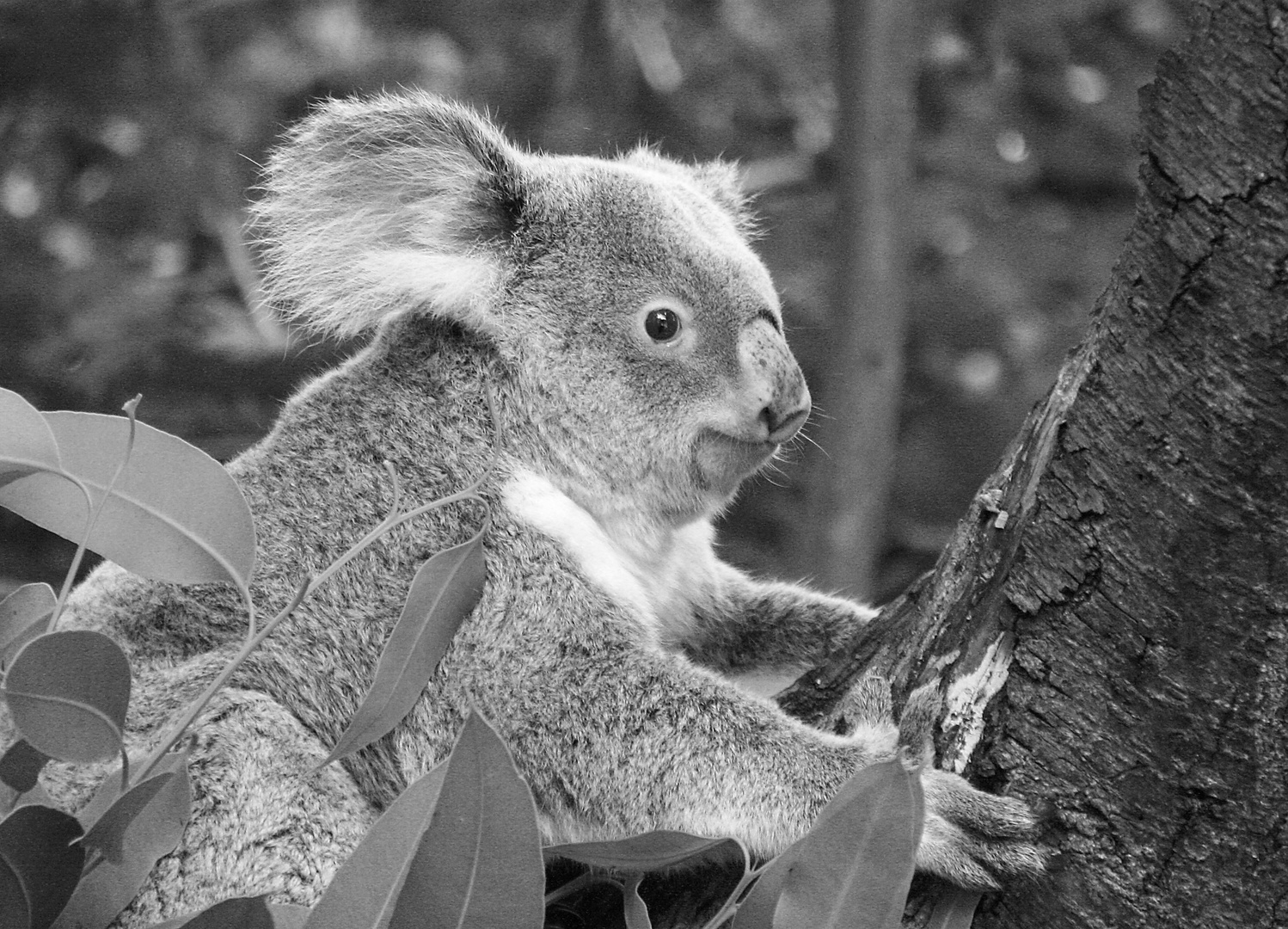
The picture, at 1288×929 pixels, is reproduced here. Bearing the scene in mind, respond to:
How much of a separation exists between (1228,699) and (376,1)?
4187 millimetres

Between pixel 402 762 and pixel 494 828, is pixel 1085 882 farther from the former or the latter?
pixel 402 762

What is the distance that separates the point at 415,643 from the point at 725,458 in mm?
921

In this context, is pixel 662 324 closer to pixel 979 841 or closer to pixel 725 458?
pixel 725 458

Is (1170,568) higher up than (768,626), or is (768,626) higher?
(1170,568)

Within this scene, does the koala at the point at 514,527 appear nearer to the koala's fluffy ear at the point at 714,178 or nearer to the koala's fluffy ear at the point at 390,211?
the koala's fluffy ear at the point at 390,211

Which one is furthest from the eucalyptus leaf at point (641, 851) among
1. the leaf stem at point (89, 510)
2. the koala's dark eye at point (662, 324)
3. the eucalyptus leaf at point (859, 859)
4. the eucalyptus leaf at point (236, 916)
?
the koala's dark eye at point (662, 324)

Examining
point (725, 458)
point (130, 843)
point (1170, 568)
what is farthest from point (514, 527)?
point (1170, 568)

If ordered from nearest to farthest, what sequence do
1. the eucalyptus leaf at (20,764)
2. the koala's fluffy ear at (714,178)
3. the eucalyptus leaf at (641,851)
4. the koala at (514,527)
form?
the eucalyptus leaf at (20,764)
the eucalyptus leaf at (641,851)
the koala at (514,527)
the koala's fluffy ear at (714,178)

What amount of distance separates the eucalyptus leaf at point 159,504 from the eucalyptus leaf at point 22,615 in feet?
0.52

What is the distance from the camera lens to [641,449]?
239 cm

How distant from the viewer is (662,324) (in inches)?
94.7

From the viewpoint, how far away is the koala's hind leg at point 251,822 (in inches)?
72.3

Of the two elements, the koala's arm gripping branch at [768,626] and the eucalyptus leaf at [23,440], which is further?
the koala's arm gripping branch at [768,626]

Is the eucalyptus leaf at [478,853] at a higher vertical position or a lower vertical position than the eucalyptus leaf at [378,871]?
higher
